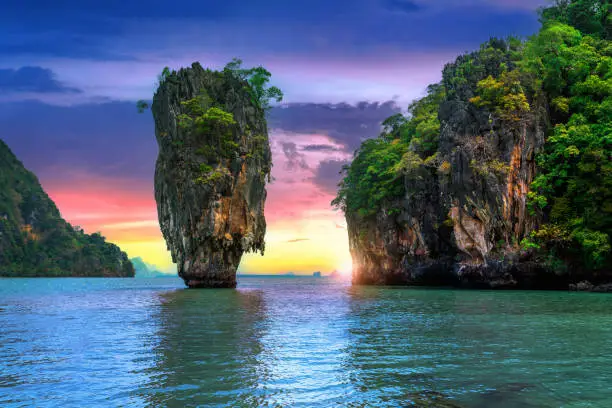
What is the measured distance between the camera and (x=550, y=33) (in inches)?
1422

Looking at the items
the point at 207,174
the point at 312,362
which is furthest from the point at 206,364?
the point at 207,174

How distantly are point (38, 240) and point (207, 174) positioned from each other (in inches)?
4596

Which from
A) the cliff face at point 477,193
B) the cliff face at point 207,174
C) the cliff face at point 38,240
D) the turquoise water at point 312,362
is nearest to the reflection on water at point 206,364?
the turquoise water at point 312,362

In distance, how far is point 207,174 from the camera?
134 feet

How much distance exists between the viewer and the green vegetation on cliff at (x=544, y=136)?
103 feet

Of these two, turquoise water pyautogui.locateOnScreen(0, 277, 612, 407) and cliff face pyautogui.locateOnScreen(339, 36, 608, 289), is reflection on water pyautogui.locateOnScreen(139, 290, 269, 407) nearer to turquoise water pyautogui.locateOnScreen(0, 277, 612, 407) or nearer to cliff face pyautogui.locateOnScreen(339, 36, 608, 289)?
turquoise water pyautogui.locateOnScreen(0, 277, 612, 407)

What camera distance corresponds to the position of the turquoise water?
7254 millimetres

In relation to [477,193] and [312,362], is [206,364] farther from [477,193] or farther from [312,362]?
[477,193]

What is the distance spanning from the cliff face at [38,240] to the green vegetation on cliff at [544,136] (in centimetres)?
11758

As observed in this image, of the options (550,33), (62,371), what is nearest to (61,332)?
(62,371)

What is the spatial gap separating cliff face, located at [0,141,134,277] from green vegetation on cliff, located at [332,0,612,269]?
386 ft

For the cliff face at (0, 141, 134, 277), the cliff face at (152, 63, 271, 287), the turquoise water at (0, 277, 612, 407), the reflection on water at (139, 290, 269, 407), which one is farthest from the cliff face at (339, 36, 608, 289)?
the cliff face at (0, 141, 134, 277)

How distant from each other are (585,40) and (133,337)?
4035 cm

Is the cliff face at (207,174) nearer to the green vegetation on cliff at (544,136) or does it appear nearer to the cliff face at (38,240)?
the green vegetation on cliff at (544,136)
